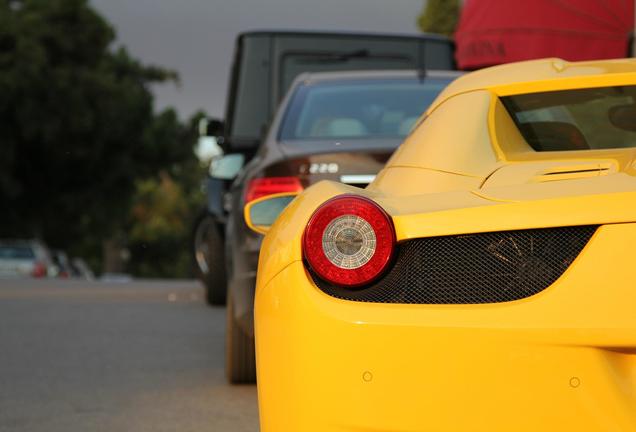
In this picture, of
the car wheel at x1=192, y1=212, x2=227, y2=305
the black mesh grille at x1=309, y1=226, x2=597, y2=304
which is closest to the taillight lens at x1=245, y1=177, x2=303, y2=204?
the black mesh grille at x1=309, y1=226, x2=597, y2=304

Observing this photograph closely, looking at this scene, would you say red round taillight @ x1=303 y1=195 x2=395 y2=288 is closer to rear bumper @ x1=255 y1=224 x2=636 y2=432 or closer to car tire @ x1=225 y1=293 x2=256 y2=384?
rear bumper @ x1=255 y1=224 x2=636 y2=432

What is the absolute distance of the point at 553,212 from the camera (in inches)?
134

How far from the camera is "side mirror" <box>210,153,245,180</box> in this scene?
1155 cm

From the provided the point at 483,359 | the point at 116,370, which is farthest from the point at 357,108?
the point at 483,359

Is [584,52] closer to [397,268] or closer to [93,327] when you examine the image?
[93,327]

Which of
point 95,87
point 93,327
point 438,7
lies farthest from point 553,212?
point 95,87

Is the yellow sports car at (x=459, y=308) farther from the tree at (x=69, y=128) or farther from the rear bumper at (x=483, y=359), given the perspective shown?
the tree at (x=69, y=128)

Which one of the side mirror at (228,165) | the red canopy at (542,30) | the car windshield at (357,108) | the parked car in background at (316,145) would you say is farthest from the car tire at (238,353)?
the red canopy at (542,30)

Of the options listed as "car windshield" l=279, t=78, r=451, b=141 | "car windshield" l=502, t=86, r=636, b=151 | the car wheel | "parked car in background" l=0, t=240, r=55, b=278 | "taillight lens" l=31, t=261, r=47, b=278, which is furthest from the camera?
"parked car in background" l=0, t=240, r=55, b=278

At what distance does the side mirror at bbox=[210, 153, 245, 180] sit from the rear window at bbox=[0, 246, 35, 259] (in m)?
25.9

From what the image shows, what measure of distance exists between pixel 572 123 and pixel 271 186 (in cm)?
224

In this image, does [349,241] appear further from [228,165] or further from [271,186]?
[228,165]

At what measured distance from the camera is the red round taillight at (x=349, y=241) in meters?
3.53

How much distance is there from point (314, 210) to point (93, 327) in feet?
24.0
